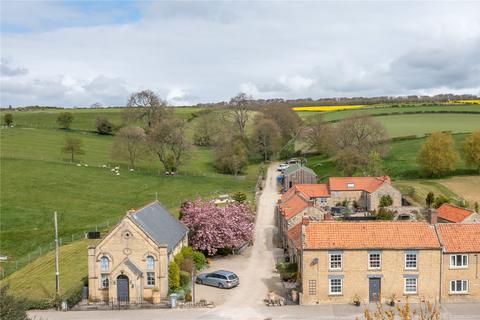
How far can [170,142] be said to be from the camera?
92875 millimetres

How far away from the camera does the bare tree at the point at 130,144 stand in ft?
318

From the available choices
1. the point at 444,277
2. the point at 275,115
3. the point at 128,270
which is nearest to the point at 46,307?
the point at 128,270

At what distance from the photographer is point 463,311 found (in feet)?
119

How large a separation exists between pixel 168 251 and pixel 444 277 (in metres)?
21.2

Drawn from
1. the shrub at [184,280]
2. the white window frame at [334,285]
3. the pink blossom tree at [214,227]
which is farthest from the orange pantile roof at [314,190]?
the white window frame at [334,285]

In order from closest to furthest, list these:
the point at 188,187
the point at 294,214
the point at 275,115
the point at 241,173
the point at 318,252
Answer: the point at 318,252
the point at 294,214
the point at 188,187
the point at 241,173
the point at 275,115

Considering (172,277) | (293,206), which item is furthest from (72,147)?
(172,277)

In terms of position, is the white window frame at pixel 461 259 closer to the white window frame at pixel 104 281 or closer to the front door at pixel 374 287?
the front door at pixel 374 287

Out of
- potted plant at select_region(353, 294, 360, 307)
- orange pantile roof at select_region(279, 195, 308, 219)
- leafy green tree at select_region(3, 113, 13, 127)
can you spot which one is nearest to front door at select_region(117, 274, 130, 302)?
potted plant at select_region(353, 294, 360, 307)

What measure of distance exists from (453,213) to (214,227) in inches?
930

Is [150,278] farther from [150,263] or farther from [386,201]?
[386,201]

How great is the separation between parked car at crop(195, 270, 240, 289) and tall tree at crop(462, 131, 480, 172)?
5731 cm

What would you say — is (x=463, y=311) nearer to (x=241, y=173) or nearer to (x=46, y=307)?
(x=46, y=307)

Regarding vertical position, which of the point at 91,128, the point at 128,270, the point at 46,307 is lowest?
the point at 46,307
